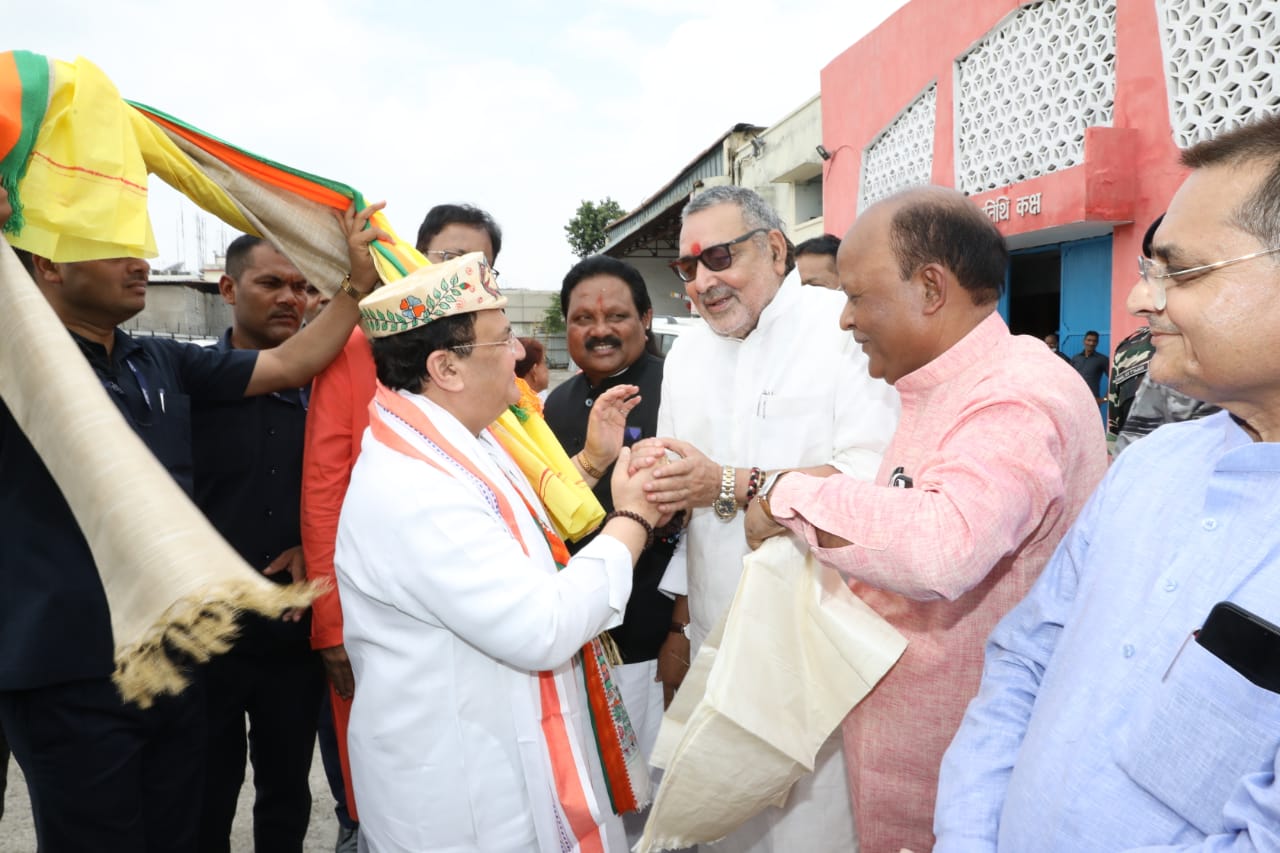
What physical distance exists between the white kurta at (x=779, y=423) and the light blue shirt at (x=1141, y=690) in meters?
0.97

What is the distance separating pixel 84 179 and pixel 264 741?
2.17m

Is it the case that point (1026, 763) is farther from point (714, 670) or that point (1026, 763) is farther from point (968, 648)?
point (714, 670)

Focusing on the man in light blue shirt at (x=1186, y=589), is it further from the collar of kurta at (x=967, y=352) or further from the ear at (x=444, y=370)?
the ear at (x=444, y=370)

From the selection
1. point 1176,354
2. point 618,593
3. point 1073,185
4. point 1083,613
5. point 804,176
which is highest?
point 804,176

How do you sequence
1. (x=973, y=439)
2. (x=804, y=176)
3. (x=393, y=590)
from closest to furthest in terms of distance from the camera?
1. (x=973, y=439)
2. (x=393, y=590)
3. (x=804, y=176)

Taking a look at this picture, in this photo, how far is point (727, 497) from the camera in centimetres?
250

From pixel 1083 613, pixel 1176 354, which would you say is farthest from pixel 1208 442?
pixel 1083 613

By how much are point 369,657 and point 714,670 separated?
2.75ft

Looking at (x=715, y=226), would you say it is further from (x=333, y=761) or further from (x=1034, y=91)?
(x=1034, y=91)

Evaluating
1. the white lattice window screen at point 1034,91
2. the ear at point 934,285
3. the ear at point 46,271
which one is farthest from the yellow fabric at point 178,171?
the white lattice window screen at point 1034,91

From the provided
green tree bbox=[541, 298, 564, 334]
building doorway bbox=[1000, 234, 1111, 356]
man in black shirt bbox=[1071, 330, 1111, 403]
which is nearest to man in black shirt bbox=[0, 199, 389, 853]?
Result: man in black shirt bbox=[1071, 330, 1111, 403]

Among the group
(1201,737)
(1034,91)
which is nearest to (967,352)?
(1201,737)

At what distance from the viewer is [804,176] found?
1703cm

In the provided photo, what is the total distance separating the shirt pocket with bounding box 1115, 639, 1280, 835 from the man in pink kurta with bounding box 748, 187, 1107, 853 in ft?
1.46
